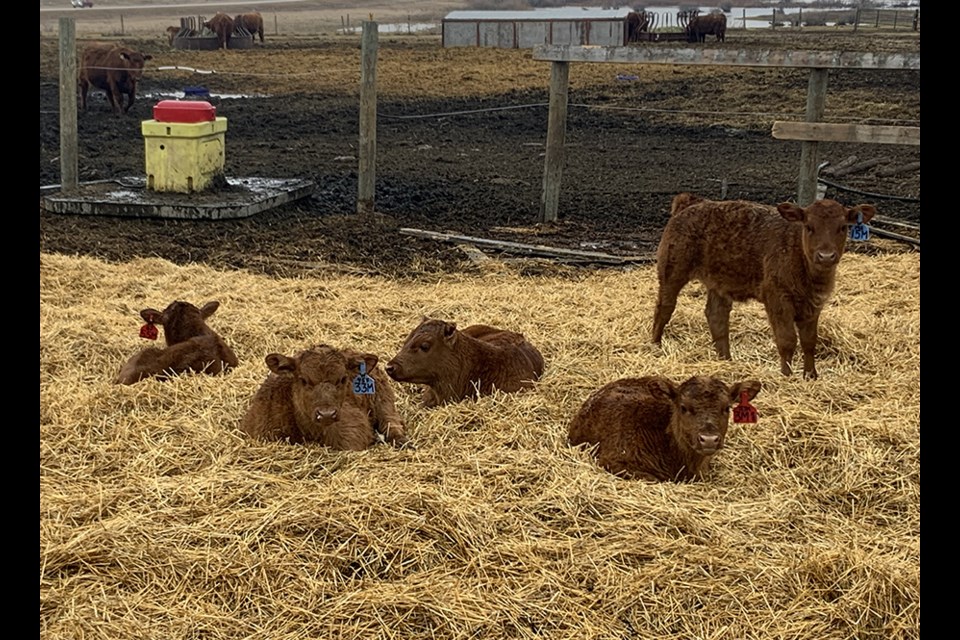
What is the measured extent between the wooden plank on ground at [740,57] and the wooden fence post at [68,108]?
5.36 m

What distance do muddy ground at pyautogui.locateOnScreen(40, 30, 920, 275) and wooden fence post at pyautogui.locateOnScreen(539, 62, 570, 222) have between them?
27 centimetres

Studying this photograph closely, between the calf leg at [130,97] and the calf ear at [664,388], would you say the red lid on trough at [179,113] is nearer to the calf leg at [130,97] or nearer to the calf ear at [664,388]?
the calf ear at [664,388]

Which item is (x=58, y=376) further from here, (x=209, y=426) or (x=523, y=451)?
(x=523, y=451)

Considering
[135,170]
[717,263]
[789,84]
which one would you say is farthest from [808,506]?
[789,84]

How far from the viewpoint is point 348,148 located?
1688 cm

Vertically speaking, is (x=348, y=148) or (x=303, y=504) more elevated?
(x=348, y=148)

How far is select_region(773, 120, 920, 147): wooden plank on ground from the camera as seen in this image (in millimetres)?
9758

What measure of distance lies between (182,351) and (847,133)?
6478 millimetres

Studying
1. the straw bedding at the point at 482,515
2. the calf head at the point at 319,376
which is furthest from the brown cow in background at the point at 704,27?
the calf head at the point at 319,376

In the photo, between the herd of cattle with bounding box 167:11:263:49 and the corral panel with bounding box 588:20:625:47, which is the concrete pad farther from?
the corral panel with bounding box 588:20:625:47

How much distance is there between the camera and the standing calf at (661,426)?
489 cm

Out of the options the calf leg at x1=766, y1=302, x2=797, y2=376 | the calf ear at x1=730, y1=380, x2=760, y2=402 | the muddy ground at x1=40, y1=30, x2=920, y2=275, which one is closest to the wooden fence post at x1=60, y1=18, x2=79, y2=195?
the muddy ground at x1=40, y1=30, x2=920, y2=275

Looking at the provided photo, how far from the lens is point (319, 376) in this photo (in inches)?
209

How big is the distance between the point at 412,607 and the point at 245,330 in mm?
4259
